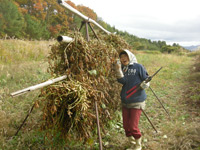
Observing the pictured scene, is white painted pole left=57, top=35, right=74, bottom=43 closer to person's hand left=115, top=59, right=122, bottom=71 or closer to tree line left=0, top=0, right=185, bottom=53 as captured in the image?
person's hand left=115, top=59, right=122, bottom=71

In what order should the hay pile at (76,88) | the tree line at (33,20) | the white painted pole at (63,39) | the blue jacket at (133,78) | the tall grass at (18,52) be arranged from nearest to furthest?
1. the hay pile at (76,88)
2. the white painted pole at (63,39)
3. the blue jacket at (133,78)
4. the tall grass at (18,52)
5. the tree line at (33,20)

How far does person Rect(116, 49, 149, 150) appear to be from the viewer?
292 centimetres

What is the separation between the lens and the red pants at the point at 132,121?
9.49 ft

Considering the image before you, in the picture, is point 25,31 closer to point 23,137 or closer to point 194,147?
point 23,137

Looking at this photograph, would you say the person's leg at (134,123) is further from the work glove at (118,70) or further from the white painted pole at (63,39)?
the white painted pole at (63,39)

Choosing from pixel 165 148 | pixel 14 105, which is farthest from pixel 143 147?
pixel 14 105

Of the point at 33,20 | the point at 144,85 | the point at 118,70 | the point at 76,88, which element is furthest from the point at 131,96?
the point at 33,20

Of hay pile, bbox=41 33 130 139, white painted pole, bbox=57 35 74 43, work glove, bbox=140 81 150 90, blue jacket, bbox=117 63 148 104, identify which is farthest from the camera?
blue jacket, bbox=117 63 148 104

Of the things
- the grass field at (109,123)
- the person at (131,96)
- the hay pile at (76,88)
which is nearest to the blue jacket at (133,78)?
the person at (131,96)

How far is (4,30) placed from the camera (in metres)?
20.6

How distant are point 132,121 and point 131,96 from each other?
450 millimetres

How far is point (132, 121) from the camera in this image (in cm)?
291

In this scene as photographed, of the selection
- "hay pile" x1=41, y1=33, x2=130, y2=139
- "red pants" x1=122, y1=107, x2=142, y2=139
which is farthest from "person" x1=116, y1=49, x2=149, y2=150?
"hay pile" x1=41, y1=33, x2=130, y2=139

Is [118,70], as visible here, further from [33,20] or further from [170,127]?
[33,20]
